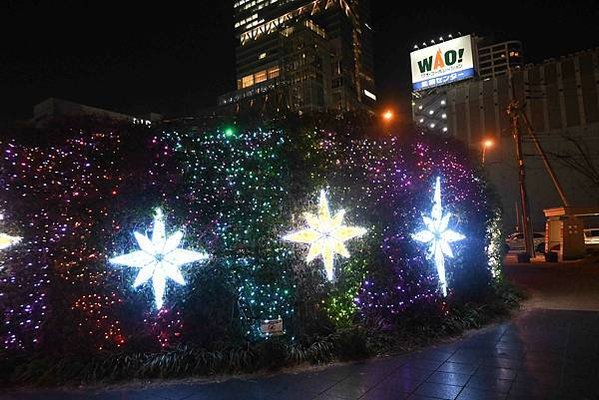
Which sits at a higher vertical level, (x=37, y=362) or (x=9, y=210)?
(x=9, y=210)

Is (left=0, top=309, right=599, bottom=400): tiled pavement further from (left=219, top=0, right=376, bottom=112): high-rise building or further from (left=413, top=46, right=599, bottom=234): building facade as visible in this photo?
(left=219, top=0, right=376, bottom=112): high-rise building

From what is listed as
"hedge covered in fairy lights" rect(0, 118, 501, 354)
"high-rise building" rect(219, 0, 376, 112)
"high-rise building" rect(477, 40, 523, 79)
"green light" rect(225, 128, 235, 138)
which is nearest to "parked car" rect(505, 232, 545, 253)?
"hedge covered in fairy lights" rect(0, 118, 501, 354)

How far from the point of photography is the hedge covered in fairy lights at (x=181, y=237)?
6.55 meters

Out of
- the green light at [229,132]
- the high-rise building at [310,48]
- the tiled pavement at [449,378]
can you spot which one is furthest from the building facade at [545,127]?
the green light at [229,132]

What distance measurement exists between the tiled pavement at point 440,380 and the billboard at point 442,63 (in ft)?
178

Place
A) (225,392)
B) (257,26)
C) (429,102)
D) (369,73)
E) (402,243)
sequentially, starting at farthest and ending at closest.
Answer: (257,26)
(369,73)
(429,102)
(402,243)
(225,392)

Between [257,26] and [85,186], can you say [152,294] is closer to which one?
[85,186]

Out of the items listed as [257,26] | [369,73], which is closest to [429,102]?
[369,73]

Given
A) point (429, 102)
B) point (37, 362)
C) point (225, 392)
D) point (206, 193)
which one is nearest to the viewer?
point (225, 392)

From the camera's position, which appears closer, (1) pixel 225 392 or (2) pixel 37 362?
(1) pixel 225 392

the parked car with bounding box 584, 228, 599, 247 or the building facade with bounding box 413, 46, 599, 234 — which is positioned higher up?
the building facade with bounding box 413, 46, 599, 234

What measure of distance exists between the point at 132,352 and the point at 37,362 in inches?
50.3

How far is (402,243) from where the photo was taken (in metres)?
7.87

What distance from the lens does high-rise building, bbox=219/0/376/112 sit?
81.2 m
